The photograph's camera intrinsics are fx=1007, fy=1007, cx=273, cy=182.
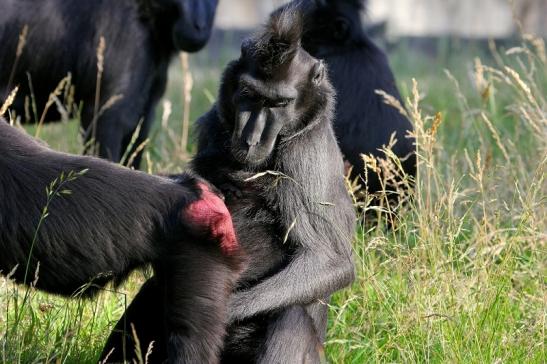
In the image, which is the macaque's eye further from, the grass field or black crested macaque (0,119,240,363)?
black crested macaque (0,119,240,363)

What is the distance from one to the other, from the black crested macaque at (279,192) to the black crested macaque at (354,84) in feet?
7.25

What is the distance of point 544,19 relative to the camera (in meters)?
17.4

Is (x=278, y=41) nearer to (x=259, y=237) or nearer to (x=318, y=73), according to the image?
(x=318, y=73)

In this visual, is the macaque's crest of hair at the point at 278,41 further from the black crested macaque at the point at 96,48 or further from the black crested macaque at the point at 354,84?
the black crested macaque at the point at 96,48

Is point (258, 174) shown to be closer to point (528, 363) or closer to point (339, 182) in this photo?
point (339, 182)

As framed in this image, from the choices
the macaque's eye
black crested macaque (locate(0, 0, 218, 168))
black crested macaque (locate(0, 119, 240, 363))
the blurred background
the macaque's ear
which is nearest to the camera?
black crested macaque (locate(0, 119, 240, 363))

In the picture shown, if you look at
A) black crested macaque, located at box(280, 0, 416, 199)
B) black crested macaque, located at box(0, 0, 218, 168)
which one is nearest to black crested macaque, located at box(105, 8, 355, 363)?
black crested macaque, located at box(280, 0, 416, 199)

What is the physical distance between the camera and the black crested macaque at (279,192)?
4391 millimetres

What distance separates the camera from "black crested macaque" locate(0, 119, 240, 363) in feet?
12.7

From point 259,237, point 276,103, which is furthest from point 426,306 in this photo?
point 276,103

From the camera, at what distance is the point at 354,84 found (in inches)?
275

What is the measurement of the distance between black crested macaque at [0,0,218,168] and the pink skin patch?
3392 mm

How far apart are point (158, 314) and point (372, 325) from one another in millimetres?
1034

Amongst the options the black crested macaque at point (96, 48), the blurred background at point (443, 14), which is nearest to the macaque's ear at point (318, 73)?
the black crested macaque at point (96, 48)
